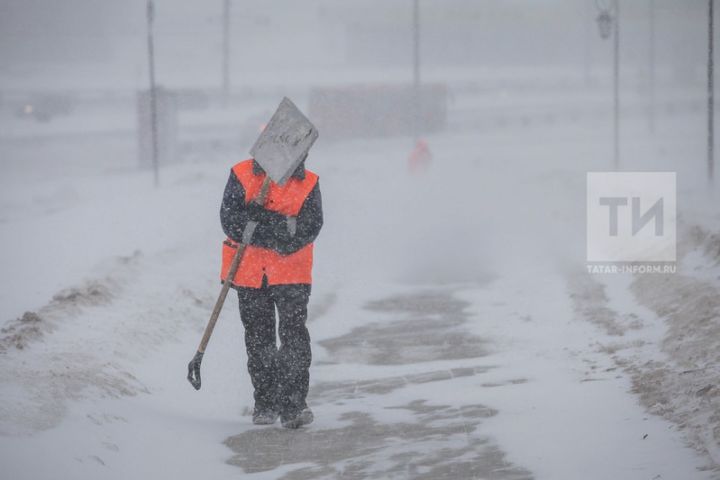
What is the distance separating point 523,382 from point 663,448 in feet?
6.83

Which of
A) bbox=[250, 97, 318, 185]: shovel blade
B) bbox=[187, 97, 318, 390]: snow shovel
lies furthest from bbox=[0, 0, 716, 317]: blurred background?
bbox=[250, 97, 318, 185]: shovel blade

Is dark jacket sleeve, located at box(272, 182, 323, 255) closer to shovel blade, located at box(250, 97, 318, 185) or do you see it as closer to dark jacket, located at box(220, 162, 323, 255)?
dark jacket, located at box(220, 162, 323, 255)

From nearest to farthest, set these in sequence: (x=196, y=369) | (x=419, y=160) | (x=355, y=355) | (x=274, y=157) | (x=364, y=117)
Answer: (x=274, y=157) → (x=196, y=369) → (x=355, y=355) → (x=419, y=160) → (x=364, y=117)

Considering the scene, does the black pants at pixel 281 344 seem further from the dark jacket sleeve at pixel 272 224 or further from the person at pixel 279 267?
the dark jacket sleeve at pixel 272 224

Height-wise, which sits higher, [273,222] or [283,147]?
[283,147]

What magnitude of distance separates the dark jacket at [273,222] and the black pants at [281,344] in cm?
26

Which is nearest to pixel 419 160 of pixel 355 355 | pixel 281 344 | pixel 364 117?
pixel 364 117

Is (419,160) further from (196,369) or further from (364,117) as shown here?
(196,369)

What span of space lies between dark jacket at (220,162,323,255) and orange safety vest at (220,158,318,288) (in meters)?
0.03

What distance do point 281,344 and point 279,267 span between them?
1.67 ft

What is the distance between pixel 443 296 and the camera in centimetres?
1209

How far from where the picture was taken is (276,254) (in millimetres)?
6582

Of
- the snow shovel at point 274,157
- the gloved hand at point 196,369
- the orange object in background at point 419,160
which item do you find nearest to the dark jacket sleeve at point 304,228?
the snow shovel at point 274,157

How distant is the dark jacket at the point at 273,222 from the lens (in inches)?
257
